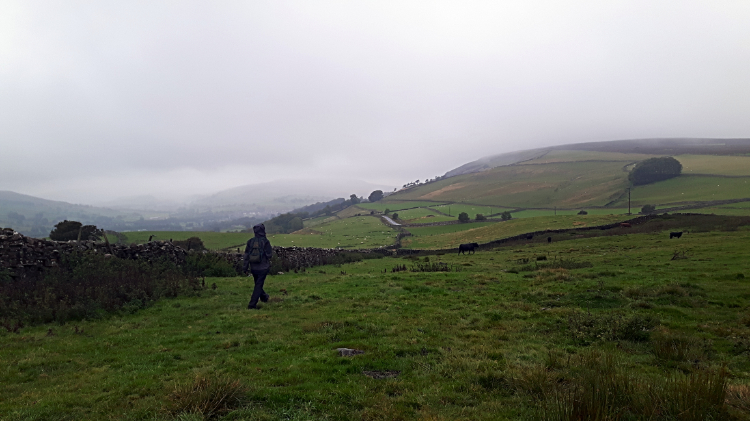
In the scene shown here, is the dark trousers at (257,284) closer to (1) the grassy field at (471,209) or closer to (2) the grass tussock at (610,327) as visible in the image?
(2) the grass tussock at (610,327)

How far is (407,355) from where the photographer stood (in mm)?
7816

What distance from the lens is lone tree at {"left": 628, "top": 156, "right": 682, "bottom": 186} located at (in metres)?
110

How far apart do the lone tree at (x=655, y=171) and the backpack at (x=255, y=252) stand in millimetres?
129659

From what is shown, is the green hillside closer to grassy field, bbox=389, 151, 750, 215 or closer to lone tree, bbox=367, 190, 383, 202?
grassy field, bbox=389, 151, 750, 215

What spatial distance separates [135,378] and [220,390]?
8.56 feet

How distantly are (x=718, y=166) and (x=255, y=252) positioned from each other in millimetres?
153176

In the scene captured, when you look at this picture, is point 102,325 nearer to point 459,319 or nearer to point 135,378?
point 135,378

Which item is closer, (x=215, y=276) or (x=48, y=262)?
(x=48, y=262)

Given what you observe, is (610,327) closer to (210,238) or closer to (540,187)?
(210,238)

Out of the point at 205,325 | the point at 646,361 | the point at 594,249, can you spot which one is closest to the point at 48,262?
the point at 205,325

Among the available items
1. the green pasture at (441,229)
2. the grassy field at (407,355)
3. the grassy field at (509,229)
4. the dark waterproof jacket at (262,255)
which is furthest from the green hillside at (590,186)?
the dark waterproof jacket at (262,255)

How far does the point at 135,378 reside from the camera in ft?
22.5

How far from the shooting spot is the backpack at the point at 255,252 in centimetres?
1354

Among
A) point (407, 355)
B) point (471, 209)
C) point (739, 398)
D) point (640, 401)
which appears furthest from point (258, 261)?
point (471, 209)
